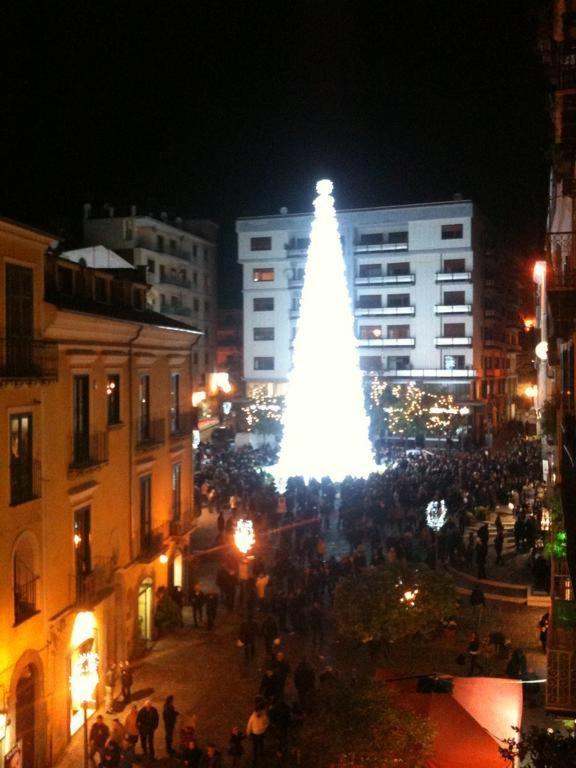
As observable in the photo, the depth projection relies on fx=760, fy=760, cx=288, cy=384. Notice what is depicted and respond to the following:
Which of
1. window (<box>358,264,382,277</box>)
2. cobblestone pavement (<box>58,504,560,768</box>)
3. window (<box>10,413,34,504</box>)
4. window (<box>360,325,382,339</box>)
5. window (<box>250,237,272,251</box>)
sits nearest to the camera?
window (<box>10,413,34,504</box>)

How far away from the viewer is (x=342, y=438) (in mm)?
43562

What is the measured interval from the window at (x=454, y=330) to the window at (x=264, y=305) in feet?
54.1

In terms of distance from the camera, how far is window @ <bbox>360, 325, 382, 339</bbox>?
227 feet

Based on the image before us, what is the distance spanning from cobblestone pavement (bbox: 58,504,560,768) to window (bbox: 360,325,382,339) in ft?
159

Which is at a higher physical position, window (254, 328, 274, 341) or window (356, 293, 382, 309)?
window (356, 293, 382, 309)

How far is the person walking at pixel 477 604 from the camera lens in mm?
20016

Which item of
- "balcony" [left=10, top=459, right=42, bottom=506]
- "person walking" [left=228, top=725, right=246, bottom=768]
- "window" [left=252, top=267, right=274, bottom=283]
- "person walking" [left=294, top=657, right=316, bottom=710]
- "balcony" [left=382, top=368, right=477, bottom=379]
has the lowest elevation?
"person walking" [left=228, top=725, right=246, bottom=768]

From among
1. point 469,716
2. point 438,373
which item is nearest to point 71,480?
point 469,716

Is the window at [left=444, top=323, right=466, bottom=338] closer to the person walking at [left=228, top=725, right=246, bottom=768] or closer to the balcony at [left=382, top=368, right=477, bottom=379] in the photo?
the balcony at [left=382, top=368, right=477, bottom=379]

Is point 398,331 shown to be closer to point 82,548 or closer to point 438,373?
point 438,373

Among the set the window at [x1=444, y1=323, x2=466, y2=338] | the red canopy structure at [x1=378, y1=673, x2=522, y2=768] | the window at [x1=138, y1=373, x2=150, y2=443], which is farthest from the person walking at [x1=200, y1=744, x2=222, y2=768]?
the window at [x1=444, y1=323, x2=466, y2=338]

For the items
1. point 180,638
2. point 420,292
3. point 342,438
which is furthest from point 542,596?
point 420,292

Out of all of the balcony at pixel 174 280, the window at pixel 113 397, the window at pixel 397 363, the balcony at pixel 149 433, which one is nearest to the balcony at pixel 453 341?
the window at pixel 397 363

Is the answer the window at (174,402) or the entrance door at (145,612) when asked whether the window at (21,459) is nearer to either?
the entrance door at (145,612)
